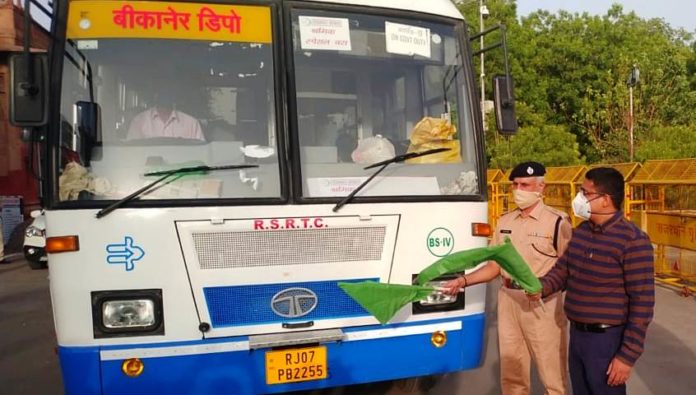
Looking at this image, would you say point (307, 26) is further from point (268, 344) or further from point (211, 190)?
point (268, 344)

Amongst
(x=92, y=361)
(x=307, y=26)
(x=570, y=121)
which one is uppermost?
(x=570, y=121)

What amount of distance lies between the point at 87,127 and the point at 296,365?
1.84m

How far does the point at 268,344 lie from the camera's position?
11.4 ft

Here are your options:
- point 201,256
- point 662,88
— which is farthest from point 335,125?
point 662,88

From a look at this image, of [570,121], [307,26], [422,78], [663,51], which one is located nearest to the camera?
[307,26]

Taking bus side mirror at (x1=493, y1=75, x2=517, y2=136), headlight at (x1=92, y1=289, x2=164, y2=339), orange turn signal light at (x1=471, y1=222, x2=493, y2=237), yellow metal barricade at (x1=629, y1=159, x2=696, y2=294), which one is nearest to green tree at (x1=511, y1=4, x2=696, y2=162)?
yellow metal barricade at (x1=629, y1=159, x2=696, y2=294)

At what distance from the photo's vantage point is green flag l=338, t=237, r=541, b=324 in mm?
3211

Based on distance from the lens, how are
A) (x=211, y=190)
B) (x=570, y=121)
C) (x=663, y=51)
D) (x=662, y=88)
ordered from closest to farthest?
(x=211, y=190), (x=662, y=88), (x=663, y=51), (x=570, y=121)

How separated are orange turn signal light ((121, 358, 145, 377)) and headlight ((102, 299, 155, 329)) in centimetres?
19

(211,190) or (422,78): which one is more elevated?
(422,78)

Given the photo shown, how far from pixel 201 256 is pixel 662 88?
83.4 ft

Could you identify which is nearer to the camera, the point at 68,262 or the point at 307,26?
the point at 68,262

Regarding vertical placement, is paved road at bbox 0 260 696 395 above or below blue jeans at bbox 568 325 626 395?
below

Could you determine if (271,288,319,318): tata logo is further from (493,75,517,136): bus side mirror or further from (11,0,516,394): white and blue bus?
(493,75,517,136): bus side mirror
